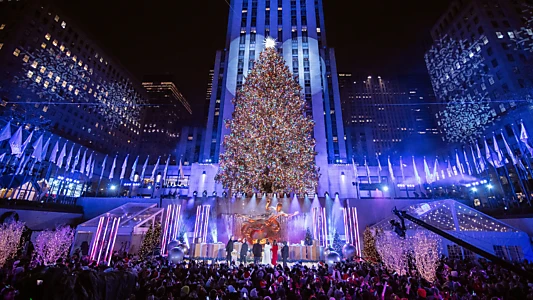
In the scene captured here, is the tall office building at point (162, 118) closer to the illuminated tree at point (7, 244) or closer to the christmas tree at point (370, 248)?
the illuminated tree at point (7, 244)

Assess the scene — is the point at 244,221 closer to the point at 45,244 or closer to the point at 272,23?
the point at 45,244

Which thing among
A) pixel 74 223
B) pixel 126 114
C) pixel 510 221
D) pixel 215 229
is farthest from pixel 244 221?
pixel 126 114

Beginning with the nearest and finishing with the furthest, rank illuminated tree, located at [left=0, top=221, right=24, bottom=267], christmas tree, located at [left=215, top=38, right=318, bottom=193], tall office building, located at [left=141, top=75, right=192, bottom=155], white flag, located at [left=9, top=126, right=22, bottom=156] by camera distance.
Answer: illuminated tree, located at [left=0, top=221, right=24, bottom=267], christmas tree, located at [left=215, top=38, right=318, bottom=193], white flag, located at [left=9, top=126, right=22, bottom=156], tall office building, located at [left=141, top=75, right=192, bottom=155]

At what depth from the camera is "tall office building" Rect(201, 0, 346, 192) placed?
115 feet

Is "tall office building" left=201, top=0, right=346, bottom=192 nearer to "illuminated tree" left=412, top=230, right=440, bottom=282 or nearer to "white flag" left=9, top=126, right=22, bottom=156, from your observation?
"white flag" left=9, top=126, right=22, bottom=156

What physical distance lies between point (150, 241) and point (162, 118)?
312 feet

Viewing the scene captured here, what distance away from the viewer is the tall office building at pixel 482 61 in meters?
36.8

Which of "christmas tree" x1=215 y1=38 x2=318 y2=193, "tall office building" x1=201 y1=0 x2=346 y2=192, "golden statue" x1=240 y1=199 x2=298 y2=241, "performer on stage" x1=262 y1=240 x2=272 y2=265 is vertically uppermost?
"tall office building" x1=201 y1=0 x2=346 y2=192

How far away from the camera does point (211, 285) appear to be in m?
7.10

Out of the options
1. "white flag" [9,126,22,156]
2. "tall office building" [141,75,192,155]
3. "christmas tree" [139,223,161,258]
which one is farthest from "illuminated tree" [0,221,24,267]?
"tall office building" [141,75,192,155]

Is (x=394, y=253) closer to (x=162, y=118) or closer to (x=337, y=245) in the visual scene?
(x=337, y=245)

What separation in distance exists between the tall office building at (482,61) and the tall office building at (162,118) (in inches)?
3028

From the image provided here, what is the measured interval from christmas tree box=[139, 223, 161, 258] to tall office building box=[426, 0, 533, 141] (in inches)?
1879

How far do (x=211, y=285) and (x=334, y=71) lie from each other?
136ft
